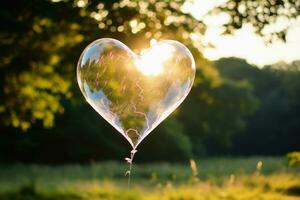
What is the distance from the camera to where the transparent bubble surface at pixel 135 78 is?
24.4ft

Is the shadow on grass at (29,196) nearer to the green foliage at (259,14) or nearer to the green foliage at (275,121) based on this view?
the green foliage at (259,14)

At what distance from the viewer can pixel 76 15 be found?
45.5 feet

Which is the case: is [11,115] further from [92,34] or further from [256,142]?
[256,142]

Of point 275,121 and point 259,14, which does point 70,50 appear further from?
point 275,121

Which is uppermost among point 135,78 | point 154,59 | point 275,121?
point 275,121

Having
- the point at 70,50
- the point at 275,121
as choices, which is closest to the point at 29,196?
the point at 70,50

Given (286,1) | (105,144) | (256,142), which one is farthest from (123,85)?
(256,142)

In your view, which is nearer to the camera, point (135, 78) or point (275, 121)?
point (135, 78)

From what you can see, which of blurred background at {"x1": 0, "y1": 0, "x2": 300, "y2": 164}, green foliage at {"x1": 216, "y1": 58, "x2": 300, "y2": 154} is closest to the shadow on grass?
blurred background at {"x1": 0, "y1": 0, "x2": 300, "y2": 164}

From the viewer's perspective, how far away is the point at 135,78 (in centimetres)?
752

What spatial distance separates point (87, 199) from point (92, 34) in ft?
12.3

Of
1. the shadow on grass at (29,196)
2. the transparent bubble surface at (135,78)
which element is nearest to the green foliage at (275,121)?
the shadow on grass at (29,196)

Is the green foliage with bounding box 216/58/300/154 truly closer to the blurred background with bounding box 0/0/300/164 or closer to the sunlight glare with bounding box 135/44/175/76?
the blurred background with bounding box 0/0/300/164

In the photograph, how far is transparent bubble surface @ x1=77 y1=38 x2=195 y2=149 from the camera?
743cm
